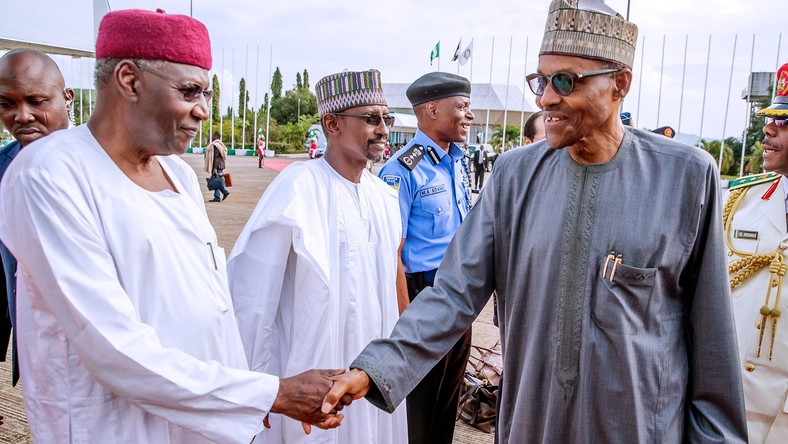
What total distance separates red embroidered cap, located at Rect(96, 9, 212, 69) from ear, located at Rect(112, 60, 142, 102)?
0.10ft

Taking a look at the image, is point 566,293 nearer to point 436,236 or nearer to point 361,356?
point 361,356

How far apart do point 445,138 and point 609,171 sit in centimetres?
218

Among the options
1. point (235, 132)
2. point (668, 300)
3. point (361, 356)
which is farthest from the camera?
point (235, 132)

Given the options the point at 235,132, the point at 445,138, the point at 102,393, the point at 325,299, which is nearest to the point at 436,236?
the point at 445,138

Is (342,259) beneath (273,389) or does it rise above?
above

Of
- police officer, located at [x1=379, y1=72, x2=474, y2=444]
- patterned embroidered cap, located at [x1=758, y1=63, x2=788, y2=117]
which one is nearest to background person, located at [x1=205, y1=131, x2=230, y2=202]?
police officer, located at [x1=379, y1=72, x2=474, y2=444]

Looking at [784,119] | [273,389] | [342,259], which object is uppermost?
[784,119]

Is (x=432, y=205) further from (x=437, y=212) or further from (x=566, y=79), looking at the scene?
(x=566, y=79)

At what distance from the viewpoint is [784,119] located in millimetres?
2881

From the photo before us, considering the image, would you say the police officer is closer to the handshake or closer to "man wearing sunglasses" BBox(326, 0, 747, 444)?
the handshake

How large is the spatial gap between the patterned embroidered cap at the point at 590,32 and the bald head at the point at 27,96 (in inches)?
95.1

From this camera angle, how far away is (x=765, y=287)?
2760 mm

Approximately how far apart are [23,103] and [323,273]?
1.70 meters

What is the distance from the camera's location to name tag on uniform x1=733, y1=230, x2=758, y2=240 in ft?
9.41
